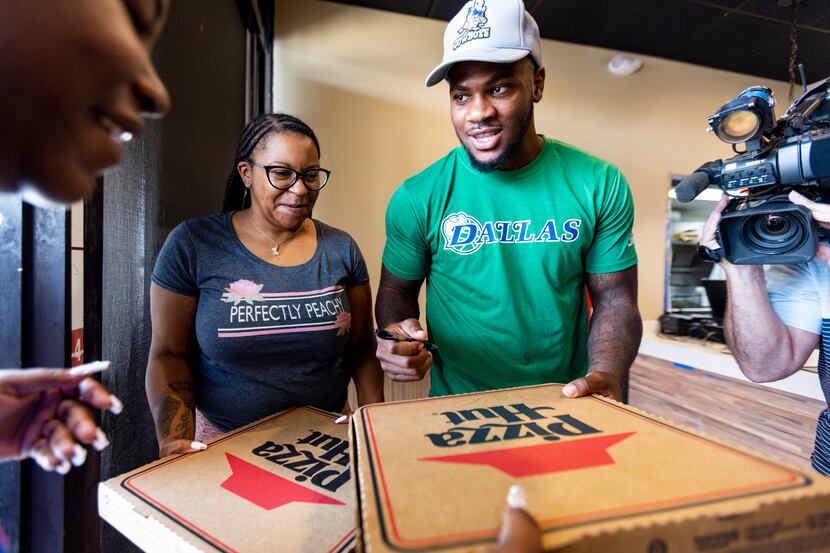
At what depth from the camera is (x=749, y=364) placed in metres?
1.12

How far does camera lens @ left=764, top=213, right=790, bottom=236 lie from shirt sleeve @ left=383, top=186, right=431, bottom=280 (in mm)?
785

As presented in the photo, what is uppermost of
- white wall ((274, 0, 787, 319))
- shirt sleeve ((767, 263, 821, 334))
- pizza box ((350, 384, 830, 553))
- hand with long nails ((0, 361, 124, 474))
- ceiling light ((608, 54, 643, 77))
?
ceiling light ((608, 54, 643, 77))

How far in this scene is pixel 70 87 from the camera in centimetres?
29

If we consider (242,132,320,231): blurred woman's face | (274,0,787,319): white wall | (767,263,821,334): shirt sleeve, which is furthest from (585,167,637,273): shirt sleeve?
(274,0,787,319): white wall

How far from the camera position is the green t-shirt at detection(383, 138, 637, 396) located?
1.07 m

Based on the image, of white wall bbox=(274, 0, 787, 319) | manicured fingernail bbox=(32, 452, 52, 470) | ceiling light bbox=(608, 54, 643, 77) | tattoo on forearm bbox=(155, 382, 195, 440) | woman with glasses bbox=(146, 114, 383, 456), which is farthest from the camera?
ceiling light bbox=(608, 54, 643, 77)

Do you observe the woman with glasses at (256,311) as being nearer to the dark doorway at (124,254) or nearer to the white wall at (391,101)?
the dark doorway at (124,254)

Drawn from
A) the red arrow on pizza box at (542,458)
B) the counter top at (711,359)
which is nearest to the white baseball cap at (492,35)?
the red arrow on pizza box at (542,458)

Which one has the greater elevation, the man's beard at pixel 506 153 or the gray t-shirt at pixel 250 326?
the man's beard at pixel 506 153

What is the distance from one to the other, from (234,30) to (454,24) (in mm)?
1298

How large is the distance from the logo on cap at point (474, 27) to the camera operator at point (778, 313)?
0.70 m

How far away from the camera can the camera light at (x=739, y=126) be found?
923mm

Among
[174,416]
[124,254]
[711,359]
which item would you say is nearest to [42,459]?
[174,416]

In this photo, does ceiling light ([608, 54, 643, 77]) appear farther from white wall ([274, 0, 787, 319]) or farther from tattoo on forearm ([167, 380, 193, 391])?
tattoo on forearm ([167, 380, 193, 391])
